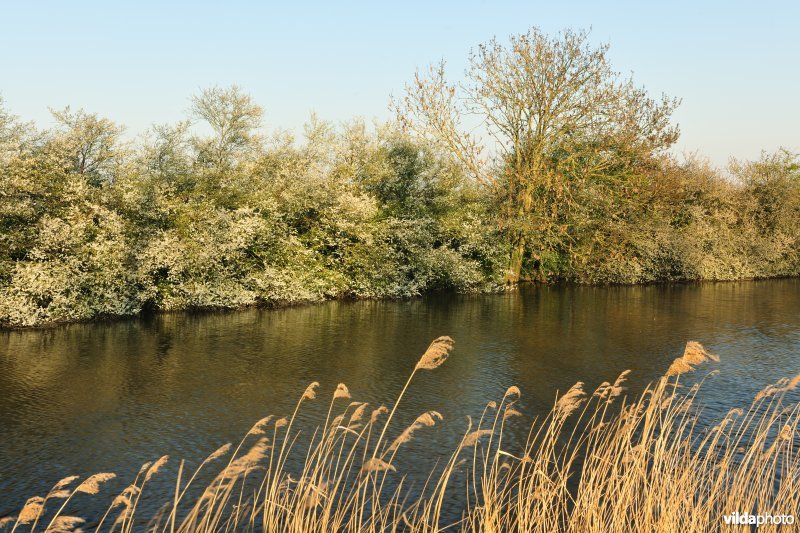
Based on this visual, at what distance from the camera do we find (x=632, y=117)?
134 ft

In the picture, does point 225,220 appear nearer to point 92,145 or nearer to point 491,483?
point 92,145

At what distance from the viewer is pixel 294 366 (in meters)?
18.2

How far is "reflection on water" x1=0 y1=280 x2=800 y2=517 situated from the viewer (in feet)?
40.1

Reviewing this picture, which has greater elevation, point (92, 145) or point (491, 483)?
point (92, 145)

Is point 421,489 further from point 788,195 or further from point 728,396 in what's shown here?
point 788,195

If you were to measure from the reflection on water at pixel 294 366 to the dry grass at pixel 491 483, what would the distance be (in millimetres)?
1003

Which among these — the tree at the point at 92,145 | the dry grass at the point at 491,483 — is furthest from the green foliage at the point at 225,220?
the dry grass at the point at 491,483

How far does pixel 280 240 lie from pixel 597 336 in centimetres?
1490

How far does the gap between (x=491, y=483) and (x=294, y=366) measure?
1172 centimetres

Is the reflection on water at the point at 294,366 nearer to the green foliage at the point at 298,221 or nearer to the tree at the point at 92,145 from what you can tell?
the green foliage at the point at 298,221

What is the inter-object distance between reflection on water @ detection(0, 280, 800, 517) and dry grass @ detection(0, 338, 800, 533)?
1003 mm

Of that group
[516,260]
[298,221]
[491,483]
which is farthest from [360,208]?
[491,483]

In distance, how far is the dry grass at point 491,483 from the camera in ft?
22.3

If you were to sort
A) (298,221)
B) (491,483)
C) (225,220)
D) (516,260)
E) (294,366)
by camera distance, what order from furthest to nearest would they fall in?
A: (516,260) → (298,221) → (225,220) → (294,366) → (491,483)
